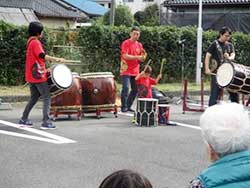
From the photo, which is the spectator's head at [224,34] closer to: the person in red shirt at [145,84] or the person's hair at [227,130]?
the person in red shirt at [145,84]

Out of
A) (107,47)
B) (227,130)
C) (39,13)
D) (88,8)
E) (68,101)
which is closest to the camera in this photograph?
(227,130)

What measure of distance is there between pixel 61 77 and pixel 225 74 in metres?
3.08

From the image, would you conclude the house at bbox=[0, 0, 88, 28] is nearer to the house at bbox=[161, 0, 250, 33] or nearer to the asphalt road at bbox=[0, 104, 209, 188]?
the house at bbox=[161, 0, 250, 33]

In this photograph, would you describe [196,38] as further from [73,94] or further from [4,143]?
[4,143]

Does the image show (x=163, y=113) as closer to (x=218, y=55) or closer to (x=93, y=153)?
(x=218, y=55)

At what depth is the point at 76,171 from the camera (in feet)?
23.6

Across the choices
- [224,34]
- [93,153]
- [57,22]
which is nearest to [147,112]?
[224,34]

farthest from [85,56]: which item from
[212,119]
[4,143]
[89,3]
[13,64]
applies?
[89,3]

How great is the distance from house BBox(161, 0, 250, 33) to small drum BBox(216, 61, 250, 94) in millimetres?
14380

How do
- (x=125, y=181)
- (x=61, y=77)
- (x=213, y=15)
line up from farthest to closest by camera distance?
(x=213, y=15) < (x=61, y=77) < (x=125, y=181)

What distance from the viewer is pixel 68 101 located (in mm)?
11352

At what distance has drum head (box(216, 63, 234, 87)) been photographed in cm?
1137

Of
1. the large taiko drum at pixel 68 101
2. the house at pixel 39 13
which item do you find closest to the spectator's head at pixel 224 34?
the large taiko drum at pixel 68 101

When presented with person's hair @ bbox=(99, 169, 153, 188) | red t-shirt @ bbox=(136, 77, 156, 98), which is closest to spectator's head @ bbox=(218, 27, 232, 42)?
red t-shirt @ bbox=(136, 77, 156, 98)
